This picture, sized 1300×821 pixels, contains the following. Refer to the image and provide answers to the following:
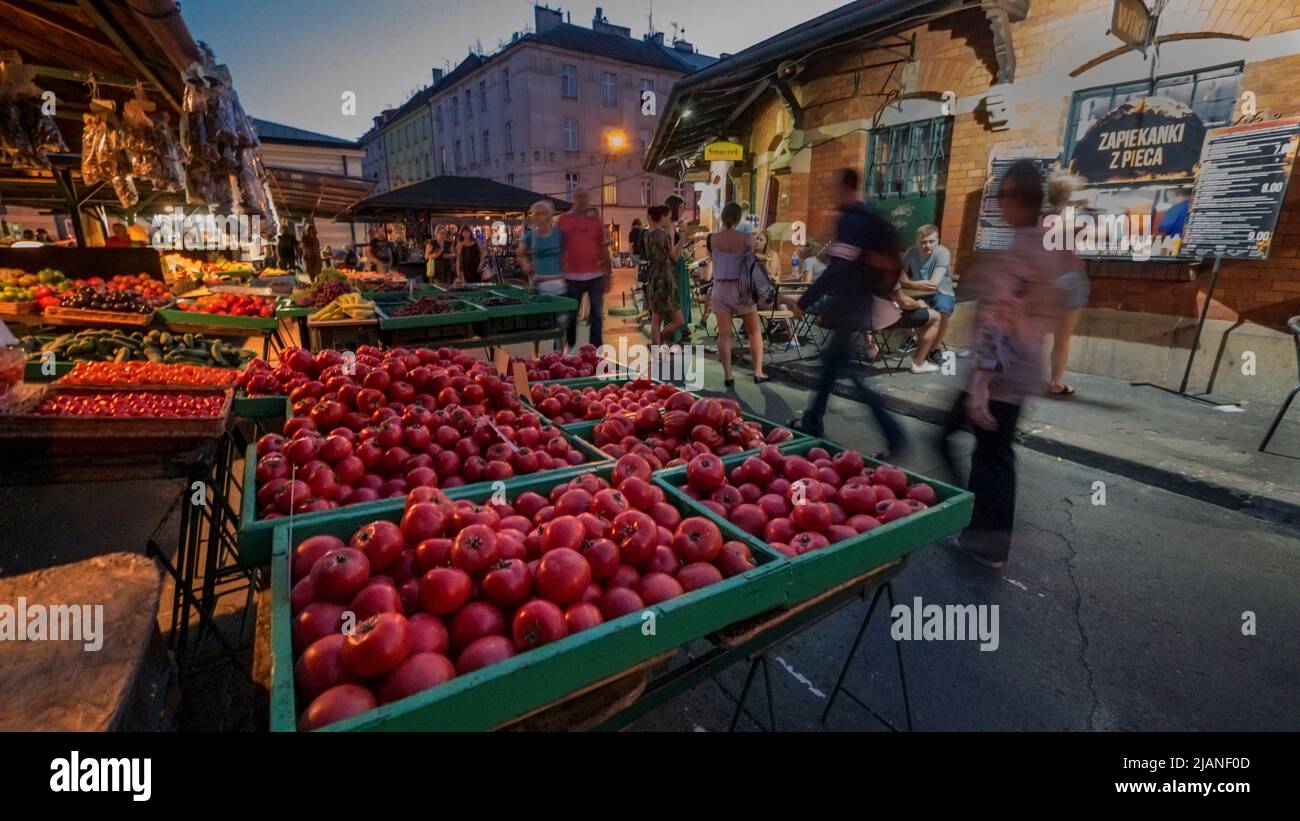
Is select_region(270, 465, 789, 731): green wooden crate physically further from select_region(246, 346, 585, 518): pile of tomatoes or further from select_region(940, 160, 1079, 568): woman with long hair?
select_region(940, 160, 1079, 568): woman with long hair

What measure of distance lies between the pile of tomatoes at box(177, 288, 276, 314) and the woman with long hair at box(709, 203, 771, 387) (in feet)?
18.8

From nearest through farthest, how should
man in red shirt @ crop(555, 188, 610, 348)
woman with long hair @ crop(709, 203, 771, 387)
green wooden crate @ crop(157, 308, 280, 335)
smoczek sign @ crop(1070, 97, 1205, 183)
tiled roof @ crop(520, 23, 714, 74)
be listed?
green wooden crate @ crop(157, 308, 280, 335), smoczek sign @ crop(1070, 97, 1205, 183), woman with long hair @ crop(709, 203, 771, 387), man in red shirt @ crop(555, 188, 610, 348), tiled roof @ crop(520, 23, 714, 74)

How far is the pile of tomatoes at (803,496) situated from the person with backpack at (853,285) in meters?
2.36

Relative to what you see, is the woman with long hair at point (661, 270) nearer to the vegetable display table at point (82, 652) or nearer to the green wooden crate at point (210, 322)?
the green wooden crate at point (210, 322)

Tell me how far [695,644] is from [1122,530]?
10.4 ft

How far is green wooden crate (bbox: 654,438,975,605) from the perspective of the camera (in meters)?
1.83

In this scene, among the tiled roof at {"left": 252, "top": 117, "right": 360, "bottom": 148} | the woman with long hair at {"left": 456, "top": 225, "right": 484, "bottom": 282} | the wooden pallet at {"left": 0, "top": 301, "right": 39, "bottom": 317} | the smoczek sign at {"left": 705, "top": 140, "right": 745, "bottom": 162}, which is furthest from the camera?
the tiled roof at {"left": 252, "top": 117, "right": 360, "bottom": 148}

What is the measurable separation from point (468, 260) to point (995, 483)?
14.1 metres

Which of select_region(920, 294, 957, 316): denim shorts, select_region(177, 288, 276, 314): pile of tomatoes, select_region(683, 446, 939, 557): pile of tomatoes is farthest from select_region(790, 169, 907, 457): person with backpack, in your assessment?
select_region(177, 288, 276, 314): pile of tomatoes

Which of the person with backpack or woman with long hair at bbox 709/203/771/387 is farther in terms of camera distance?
woman with long hair at bbox 709/203/771/387

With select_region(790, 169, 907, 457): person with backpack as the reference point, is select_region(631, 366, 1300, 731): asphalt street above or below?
below

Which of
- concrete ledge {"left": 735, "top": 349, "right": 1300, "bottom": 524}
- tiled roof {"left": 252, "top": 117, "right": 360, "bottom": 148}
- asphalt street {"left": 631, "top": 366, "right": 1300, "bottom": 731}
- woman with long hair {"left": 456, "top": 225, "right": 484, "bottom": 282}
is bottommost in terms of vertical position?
asphalt street {"left": 631, "top": 366, "right": 1300, "bottom": 731}

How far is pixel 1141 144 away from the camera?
7.20 meters

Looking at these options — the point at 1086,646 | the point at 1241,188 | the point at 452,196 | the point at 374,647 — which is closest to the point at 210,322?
the point at 374,647
